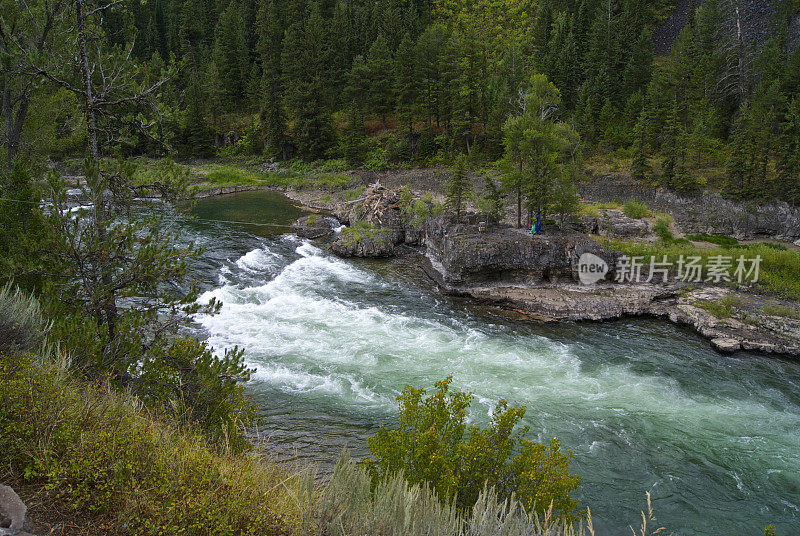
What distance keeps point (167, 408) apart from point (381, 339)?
10.7 meters

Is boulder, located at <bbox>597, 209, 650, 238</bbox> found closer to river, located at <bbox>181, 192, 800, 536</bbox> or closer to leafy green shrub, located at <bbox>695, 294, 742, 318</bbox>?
leafy green shrub, located at <bbox>695, 294, 742, 318</bbox>

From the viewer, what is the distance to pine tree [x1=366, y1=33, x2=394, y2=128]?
57500 mm

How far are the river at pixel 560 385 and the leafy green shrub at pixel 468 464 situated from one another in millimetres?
2778

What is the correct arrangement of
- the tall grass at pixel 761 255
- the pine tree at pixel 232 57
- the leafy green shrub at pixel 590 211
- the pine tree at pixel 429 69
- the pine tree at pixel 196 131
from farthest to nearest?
the pine tree at pixel 232 57, the pine tree at pixel 196 131, the pine tree at pixel 429 69, the leafy green shrub at pixel 590 211, the tall grass at pixel 761 255

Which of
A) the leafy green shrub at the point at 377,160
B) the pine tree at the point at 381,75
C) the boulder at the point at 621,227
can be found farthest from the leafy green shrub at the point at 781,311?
the pine tree at the point at 381,75

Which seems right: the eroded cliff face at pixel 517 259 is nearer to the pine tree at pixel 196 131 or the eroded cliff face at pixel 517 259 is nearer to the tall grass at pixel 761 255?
the tall grass at pixel 761 255

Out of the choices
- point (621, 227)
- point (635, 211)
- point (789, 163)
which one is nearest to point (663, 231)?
Result: point (635, 211)

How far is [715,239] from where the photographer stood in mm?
28859

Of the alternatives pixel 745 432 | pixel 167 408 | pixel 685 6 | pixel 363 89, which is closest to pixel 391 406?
pixel 167 408

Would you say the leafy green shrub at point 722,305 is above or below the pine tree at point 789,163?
below

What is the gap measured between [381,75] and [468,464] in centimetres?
5711

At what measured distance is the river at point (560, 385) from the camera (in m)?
11.2

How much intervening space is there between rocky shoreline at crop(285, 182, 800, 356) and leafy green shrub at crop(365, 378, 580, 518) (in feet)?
44.4

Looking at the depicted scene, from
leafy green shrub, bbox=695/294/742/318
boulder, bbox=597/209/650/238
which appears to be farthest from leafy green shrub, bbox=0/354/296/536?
boulder, bbox=597/209/650/238
